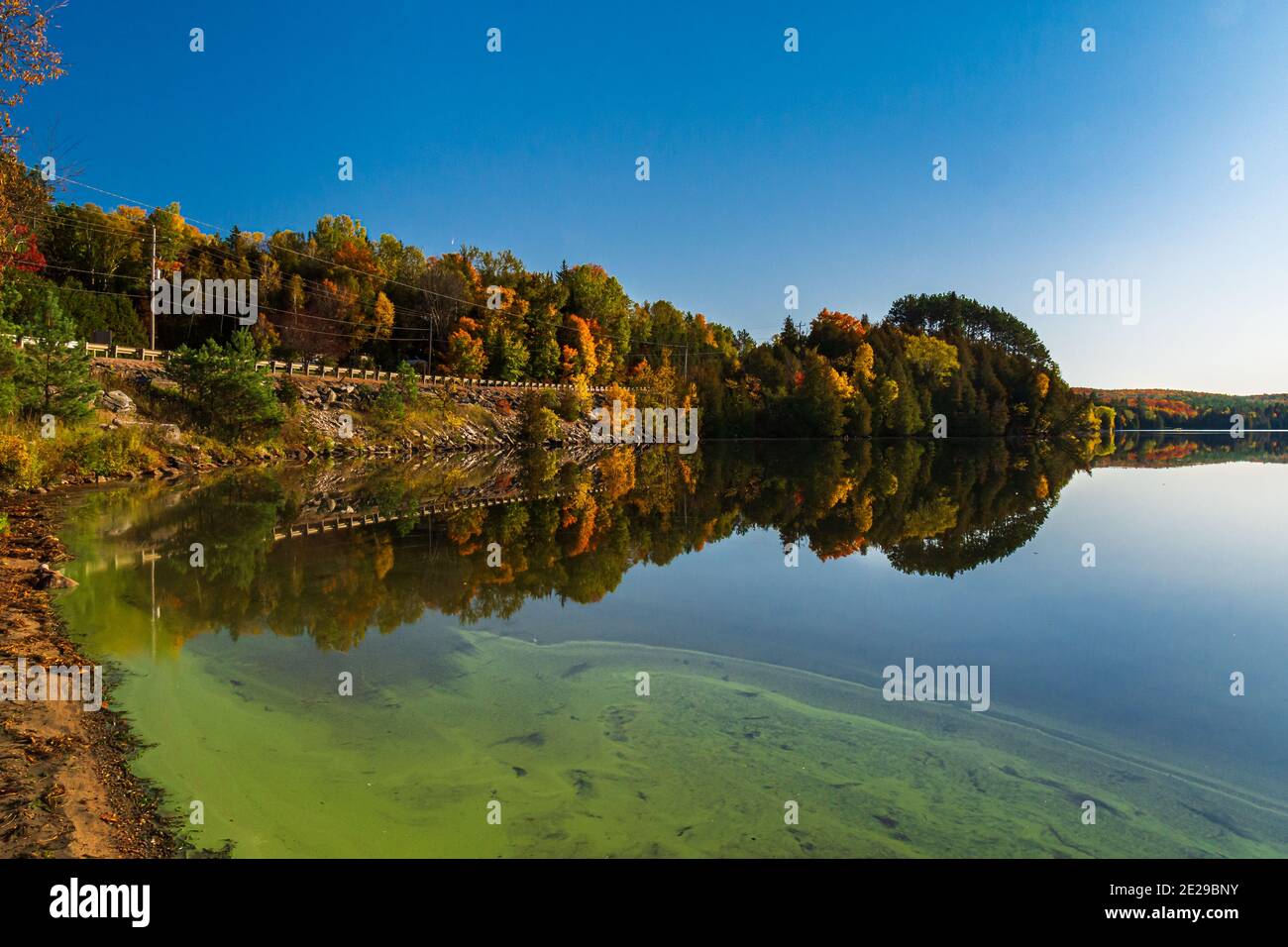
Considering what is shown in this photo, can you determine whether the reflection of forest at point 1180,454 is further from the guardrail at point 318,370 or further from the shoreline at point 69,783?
the shoreline at point 69,783

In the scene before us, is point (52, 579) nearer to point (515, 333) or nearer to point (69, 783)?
point (69, 783)

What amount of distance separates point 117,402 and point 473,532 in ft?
86.5

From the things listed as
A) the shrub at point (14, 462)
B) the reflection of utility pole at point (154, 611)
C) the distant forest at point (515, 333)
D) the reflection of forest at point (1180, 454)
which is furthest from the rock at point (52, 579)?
the reflection of forest at point (1180, 454)

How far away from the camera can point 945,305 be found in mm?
116750

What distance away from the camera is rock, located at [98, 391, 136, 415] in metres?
32.8

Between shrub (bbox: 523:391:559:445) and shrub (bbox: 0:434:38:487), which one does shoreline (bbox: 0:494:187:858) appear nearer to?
shrub (bbox: 0:434:38:487)

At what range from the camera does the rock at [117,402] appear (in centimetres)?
3281

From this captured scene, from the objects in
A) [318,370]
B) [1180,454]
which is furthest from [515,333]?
[1180,454]

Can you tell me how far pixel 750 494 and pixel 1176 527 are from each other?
497 inches

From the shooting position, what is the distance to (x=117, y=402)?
110ft

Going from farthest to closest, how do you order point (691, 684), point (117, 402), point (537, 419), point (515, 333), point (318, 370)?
1. point (515, 333)
2. point (537, 419)
3. point (318, 370)
4. point (117, 402)
5. point (691, 684)

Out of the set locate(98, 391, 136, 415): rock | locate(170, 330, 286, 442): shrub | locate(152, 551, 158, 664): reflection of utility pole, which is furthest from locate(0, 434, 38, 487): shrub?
locate(170, 330, 286, 442): shrub

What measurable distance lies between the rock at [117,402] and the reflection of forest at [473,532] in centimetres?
705
